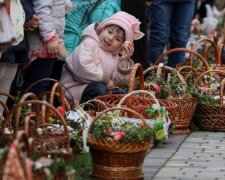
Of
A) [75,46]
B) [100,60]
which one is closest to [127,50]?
[100,60]

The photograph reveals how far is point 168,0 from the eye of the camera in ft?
36.8

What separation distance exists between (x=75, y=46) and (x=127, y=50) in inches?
34.9

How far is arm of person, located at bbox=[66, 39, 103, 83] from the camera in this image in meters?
8.83

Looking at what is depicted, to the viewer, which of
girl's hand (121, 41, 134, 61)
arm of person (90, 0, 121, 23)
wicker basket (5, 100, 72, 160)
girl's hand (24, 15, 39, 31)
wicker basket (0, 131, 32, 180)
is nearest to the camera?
wicker basket (0, 131, 32, 180)

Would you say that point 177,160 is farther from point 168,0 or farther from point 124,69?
point 168,0

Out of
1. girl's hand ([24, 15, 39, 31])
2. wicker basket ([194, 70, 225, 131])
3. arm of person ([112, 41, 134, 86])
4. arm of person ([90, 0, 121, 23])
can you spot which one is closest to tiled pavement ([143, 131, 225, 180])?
wicker basket ([194, 70, 225, 131])

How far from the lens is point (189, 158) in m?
7.63

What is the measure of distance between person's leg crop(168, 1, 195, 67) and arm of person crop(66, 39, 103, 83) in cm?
267

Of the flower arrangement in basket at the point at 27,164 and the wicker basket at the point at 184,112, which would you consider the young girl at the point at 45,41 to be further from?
the flower arrangement in basket at the point at 27,164

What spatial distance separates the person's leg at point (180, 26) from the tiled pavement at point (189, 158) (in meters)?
2.78

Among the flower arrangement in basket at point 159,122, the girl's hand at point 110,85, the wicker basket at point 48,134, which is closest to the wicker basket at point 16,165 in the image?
the wicker basket at point 48,134

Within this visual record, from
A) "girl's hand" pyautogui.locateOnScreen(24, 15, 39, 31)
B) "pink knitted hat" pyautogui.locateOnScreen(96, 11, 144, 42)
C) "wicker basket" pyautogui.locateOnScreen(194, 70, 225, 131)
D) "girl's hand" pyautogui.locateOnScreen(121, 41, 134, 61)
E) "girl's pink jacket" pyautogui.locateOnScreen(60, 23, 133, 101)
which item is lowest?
"wicker basket" pyautogui.locateOnScreen(194, 70, 225, 131)

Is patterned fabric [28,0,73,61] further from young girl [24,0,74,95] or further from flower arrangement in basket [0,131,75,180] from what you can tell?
flower arrangement in basket [0,131,75,180]

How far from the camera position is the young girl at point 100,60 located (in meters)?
8.84
